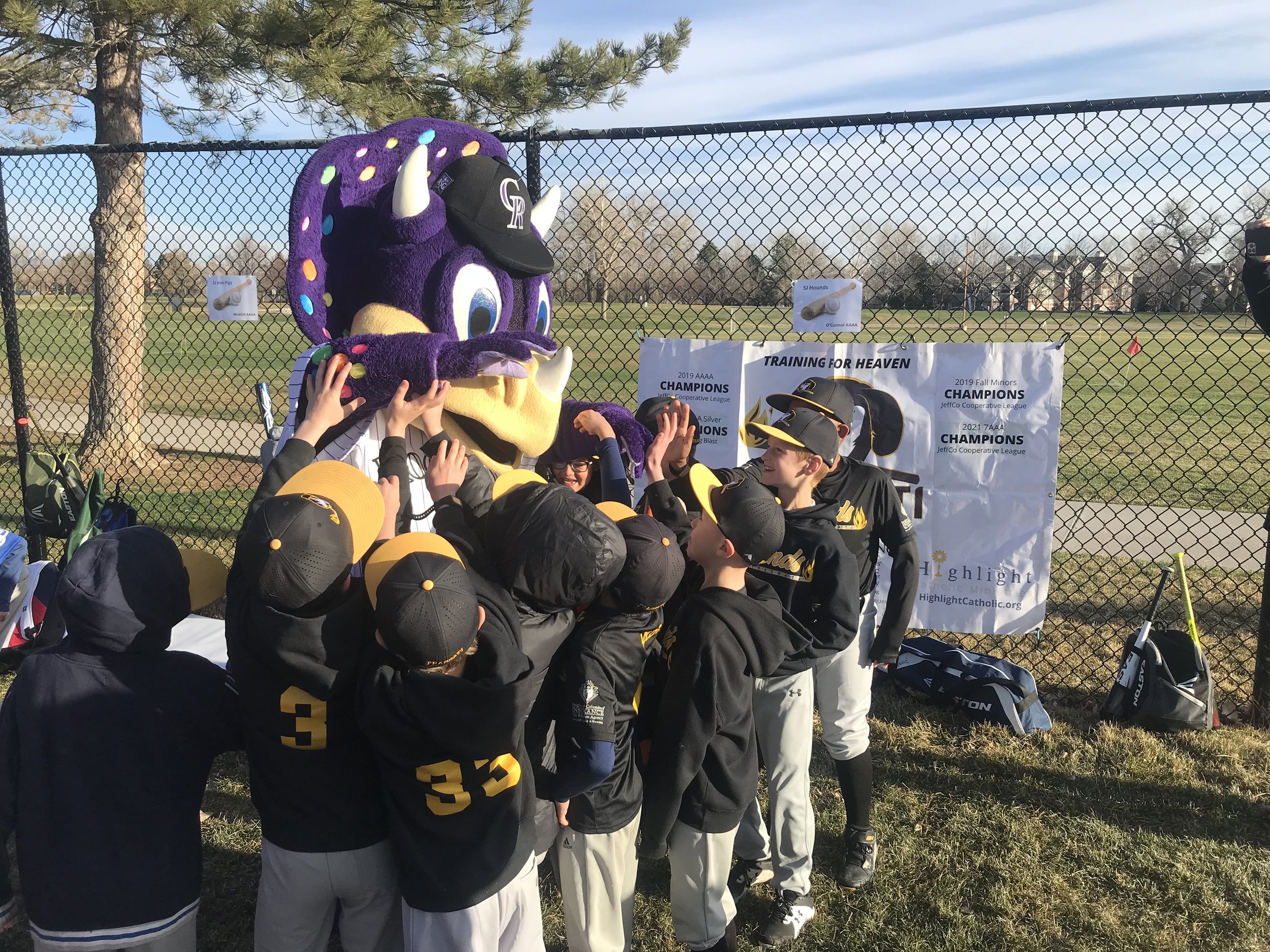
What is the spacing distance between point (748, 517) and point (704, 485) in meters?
0.21

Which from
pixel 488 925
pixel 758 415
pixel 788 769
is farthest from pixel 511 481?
pixel 758 415

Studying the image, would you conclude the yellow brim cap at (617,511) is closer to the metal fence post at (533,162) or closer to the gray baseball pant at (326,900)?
the gray baseball pant at (326,900)

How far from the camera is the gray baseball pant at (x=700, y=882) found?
2439 mm

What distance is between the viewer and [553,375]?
2436mm

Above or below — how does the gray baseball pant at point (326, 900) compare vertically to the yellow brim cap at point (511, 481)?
below

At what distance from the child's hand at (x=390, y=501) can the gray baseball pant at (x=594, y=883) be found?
0.94m

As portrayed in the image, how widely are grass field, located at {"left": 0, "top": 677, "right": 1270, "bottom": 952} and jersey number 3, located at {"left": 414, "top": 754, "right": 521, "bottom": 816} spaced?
1.19m

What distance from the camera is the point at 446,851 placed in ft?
6.15

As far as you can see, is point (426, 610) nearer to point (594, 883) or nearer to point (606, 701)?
point (606, 701)

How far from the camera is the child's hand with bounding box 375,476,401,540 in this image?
2.04 m

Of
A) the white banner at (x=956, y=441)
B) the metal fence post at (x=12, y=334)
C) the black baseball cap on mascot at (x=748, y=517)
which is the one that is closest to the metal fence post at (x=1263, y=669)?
the white banner at (x=956, y=441)

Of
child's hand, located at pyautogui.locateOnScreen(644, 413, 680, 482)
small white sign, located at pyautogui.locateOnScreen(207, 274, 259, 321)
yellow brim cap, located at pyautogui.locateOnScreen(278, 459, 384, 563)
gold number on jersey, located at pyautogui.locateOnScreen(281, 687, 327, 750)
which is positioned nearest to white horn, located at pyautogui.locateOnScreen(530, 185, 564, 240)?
child's hand, located at pyautogui.locateOnScreen(644, 413, 680, 482)

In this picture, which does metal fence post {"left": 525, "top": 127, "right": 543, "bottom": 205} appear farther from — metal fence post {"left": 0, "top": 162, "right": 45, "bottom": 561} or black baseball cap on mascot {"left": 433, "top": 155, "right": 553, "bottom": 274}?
metal fence post {"left": 0, "top": 162, "right": 45, "bottom": 561}

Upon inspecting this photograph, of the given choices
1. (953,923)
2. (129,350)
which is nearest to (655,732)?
(953,923)
